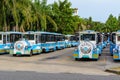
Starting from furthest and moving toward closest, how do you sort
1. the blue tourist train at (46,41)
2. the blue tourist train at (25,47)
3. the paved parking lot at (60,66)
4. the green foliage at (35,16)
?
the green foliage at (35,16), the blue tourist train at (46,41), the blue tourist train at (25,47), the paved parking lot at (60,66)

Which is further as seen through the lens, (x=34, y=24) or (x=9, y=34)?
(x=34, y=24)

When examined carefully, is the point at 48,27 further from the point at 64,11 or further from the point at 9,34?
the point at 9,34

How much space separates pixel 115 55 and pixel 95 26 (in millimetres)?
92417

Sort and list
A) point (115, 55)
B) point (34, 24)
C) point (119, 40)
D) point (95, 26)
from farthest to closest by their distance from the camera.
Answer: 1. point (95, 26)
2. point (34, 24)
3. point (119, 40)
4. point (115, 55)

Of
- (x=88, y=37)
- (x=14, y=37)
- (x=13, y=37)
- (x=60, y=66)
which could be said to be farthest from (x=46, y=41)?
(x=60, y=66)

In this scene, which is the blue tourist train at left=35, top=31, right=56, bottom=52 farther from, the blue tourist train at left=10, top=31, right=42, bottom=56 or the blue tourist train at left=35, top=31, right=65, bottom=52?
the blue tourist train at left=10, top=31, right=42, bottom=56

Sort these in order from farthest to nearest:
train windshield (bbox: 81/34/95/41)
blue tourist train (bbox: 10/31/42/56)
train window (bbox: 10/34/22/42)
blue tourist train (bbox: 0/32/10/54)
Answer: train window (bbox: 10/34/22/42) < blue tourist train (bbox: 0/32/10/54) < blue tourist train (bbox: 10/31/42/56) < train windshield (bbox: 81/34/95/41)

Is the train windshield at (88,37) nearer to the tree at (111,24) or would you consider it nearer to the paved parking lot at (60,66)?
the paved parking lot at (60,66)

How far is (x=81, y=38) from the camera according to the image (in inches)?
1163

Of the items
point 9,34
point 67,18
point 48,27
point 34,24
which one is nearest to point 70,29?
point 67,18

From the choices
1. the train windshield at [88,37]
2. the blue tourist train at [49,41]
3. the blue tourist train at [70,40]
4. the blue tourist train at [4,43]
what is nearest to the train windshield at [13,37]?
the blue tourist train at [4,43]

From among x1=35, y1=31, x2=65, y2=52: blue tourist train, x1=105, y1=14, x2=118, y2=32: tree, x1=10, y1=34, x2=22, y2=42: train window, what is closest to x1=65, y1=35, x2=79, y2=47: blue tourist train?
x1=35, y1=31, x2=65, y2=52: blue tourist train

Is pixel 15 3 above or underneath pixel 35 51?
above

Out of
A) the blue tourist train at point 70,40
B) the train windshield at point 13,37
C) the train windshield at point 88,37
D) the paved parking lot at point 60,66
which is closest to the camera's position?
the paved parking lot at point 60,66
